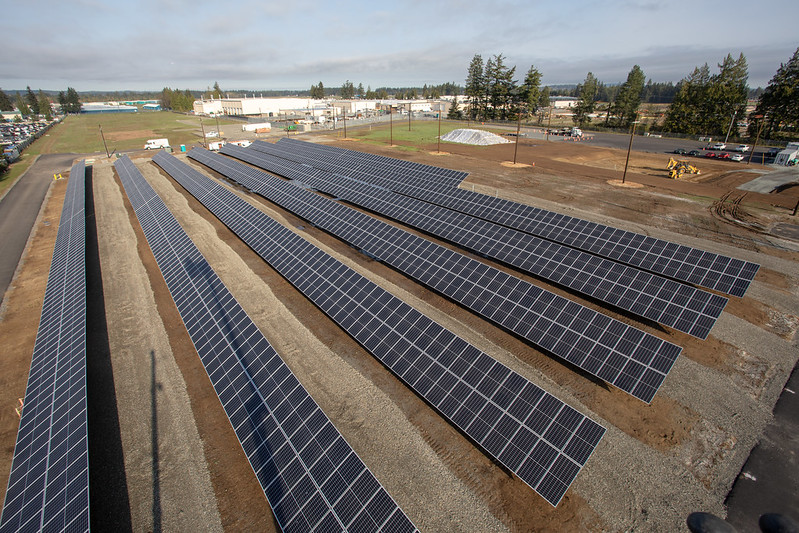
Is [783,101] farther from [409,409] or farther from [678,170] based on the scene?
[409,409]

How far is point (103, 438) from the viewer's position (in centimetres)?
1562

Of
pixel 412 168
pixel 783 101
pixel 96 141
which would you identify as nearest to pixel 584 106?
pixel 783 101

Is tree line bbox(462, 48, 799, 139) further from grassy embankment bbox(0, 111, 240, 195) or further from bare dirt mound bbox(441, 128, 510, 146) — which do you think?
grassy embankment bbox(0, 111, 240, 195)

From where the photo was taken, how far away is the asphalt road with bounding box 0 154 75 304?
32.7 m

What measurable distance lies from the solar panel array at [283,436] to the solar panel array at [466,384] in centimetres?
462

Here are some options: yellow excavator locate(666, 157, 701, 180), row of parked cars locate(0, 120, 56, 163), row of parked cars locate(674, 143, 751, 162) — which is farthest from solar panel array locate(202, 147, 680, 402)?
row of parked cars locate(0, 120, 56, 163)

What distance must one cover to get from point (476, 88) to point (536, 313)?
15023cm

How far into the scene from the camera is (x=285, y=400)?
14.2m

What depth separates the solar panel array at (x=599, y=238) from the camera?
2248cm

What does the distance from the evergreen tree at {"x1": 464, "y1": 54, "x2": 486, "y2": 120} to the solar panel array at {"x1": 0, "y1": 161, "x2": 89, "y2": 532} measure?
5800 inches

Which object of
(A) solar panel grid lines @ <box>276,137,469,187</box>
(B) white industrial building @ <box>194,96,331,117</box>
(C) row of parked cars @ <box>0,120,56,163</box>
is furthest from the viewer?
(B) white industrial building @ <box>194,96,331,117</box>

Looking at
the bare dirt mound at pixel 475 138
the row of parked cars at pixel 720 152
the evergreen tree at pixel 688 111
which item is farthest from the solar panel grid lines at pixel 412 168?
the evergreen tree at pixel 688 111

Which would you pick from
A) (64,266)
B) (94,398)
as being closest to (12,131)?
(64,266)

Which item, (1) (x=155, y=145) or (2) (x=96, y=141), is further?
(2) (x=96, y=141)
